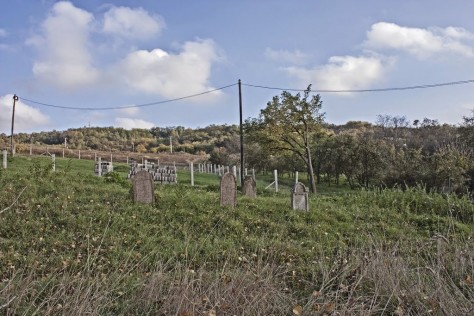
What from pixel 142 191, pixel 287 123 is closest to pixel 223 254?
pixel 142 191

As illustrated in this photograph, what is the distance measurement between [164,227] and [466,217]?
937 cm

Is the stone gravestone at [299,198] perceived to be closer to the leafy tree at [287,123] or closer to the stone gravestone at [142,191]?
the stone gravestone at [142,191]

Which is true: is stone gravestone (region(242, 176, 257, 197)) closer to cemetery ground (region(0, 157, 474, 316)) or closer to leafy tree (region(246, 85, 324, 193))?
cemetery ground (region(0, 157, 474, 316))

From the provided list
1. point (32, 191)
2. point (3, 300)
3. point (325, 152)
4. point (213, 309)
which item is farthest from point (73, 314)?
point (325, 152)

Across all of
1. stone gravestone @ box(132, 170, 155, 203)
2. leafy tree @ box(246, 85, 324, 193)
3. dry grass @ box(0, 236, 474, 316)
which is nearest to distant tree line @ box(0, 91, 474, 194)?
leafy tree @ box(246, 85, 324, 193)

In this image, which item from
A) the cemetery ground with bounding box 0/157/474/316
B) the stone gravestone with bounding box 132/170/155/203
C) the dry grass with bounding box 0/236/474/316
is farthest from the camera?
the stone gravestone with bounding box 132/170/155/203

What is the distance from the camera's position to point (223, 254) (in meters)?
7.84

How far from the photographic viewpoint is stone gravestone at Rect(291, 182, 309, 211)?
13.2 m

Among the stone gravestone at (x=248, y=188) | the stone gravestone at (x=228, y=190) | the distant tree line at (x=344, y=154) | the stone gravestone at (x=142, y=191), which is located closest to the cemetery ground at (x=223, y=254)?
the stone gravestone at (x=142, y=191)

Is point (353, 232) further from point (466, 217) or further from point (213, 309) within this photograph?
point (213, 309)

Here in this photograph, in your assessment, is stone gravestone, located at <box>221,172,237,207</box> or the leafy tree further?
the leafy tree

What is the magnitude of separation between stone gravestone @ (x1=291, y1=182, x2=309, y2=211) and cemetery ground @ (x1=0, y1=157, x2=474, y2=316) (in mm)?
398

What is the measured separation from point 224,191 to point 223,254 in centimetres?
506

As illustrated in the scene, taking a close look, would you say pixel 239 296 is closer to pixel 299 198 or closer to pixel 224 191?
pixel 224 191
